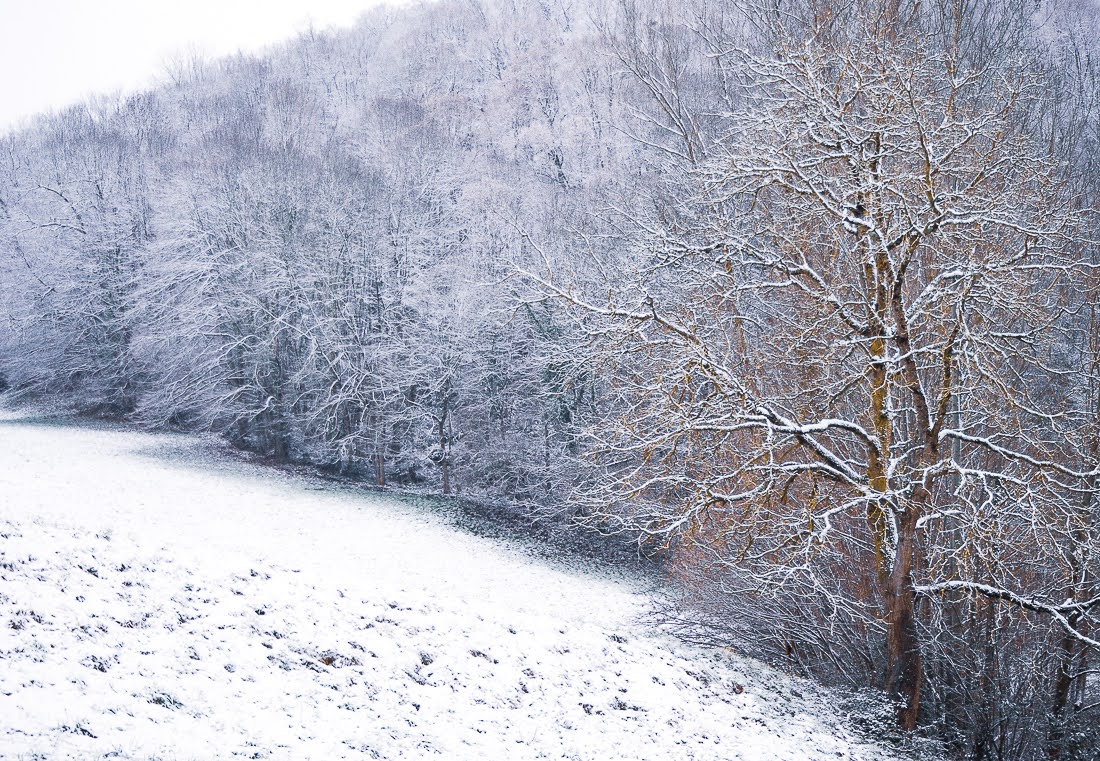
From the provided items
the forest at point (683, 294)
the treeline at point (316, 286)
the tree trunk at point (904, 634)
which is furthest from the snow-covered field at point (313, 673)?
the treeline at point (316, 286)

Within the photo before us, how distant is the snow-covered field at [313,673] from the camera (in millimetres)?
4898

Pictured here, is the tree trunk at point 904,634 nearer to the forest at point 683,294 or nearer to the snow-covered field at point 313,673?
the forest at point 683,294

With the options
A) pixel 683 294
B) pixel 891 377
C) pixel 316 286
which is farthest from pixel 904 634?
pixel 316 286

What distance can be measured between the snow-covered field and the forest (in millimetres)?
1415

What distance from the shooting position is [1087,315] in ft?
42.0

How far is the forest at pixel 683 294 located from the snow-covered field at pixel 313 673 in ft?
4.64

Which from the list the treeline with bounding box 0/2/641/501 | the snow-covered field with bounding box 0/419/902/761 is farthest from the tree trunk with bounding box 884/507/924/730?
the treeline with bounding box 0/2/641/501

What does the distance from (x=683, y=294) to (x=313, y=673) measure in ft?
28.3

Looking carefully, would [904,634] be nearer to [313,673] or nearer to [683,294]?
[313,673]

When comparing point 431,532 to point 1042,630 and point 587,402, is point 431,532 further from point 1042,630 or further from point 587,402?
point 1042,630

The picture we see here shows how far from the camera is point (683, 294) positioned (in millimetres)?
12492

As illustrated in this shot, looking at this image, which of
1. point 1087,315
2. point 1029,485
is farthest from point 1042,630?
point 1087,315

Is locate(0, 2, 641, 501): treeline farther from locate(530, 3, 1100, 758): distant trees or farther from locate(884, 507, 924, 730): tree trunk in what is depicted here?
locate(884, 507, 924, 730): tree trunk

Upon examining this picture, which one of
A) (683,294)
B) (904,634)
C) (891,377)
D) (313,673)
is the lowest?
(313,673)
